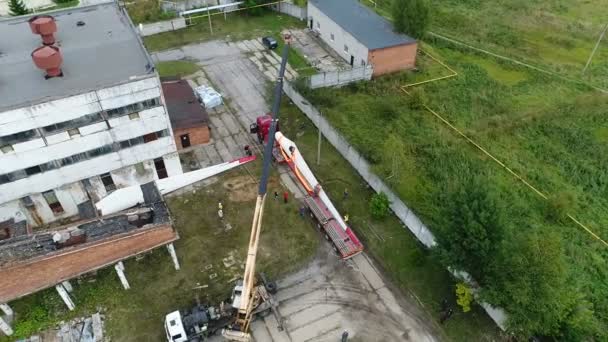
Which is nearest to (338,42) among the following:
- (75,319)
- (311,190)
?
(311,190)

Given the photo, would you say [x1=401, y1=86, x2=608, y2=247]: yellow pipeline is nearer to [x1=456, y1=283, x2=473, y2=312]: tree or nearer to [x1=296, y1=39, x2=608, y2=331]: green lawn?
[x1=296, y1=39, x2=608, y2=331]: green lawn

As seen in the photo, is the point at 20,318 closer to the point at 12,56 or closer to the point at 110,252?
the point at 110,252

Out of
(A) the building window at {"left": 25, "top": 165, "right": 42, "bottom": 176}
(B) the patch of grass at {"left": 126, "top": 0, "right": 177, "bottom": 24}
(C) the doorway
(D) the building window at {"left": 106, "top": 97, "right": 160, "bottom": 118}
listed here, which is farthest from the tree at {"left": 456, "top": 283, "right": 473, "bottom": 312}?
(B) the patch of grass at {"left": 126, "top": 0, "right": 177, "bottom": 24}

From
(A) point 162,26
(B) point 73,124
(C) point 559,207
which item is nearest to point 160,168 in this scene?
(B) point 73,124

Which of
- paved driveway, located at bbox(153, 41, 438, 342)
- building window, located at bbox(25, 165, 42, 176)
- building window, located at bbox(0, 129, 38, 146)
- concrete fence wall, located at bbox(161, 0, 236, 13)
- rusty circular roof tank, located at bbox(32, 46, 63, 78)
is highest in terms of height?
rusty circular roof tank, located at bbox(32, 46, 63, 78)

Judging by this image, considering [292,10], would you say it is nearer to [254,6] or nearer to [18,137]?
[254,6]

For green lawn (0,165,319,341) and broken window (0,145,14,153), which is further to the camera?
broken window (0,145,14,153)
